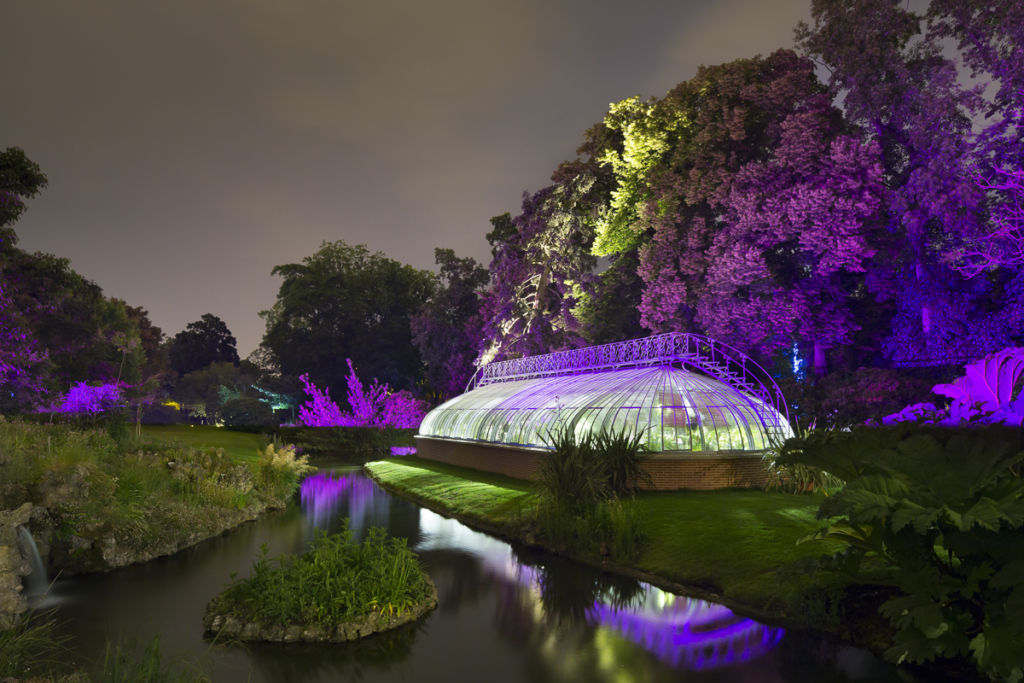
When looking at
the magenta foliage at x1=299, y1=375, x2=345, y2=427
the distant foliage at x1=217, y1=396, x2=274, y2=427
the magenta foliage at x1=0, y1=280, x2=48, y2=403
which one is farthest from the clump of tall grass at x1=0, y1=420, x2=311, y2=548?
the distant foliage at x1=217, y1=396, x2=274, y2=427

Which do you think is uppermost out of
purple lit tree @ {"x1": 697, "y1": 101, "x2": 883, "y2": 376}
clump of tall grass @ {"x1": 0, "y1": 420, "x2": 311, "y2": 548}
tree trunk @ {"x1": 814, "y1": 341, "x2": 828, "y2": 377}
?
purple lit tree @ {"x1": 697, "y1": 101, "x2": 883, "y2": 376}

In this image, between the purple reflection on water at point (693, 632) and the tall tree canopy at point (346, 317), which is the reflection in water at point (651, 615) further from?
the tall tree canopy at point (346, 317)

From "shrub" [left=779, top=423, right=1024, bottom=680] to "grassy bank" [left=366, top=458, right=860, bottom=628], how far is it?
1455mm

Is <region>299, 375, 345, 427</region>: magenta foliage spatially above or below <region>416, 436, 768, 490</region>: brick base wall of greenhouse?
above

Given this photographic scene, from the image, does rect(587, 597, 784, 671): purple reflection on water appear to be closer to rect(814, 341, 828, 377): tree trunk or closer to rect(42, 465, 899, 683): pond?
rect(42, 465, 899, 683): pond

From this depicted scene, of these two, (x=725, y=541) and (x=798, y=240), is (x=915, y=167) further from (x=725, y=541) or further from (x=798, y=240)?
(x=725, y=541)

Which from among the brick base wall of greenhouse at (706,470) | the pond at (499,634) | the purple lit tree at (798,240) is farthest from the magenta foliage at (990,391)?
the purple lit tree at (798,240)

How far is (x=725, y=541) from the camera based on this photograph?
477 inches

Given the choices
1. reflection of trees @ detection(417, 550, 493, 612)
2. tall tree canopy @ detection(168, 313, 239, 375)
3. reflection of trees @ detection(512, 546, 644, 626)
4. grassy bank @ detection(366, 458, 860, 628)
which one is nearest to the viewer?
grassy bank @ detection(366, 458, 860, 628)

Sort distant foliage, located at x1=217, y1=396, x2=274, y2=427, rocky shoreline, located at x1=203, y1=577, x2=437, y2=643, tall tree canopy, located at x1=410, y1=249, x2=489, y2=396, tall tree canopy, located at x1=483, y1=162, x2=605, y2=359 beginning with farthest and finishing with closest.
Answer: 1. distant foliage, located at x1=217, y1=396, x2=274, y2=427
2. tall tree canopy, located at x1=410, y1=249, x2=489, y2=396
3. tall tree canopy, located at x1=483, y1=162, x2=605, y2=359
4. rocky shoreline, located at x1=203, y1=577, x2=437, y2=643

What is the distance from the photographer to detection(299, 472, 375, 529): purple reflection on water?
18906 millimetres

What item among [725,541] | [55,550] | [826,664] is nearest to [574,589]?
[725,541]

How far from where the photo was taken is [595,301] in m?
40.4

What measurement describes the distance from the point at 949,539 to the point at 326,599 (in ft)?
24.2
